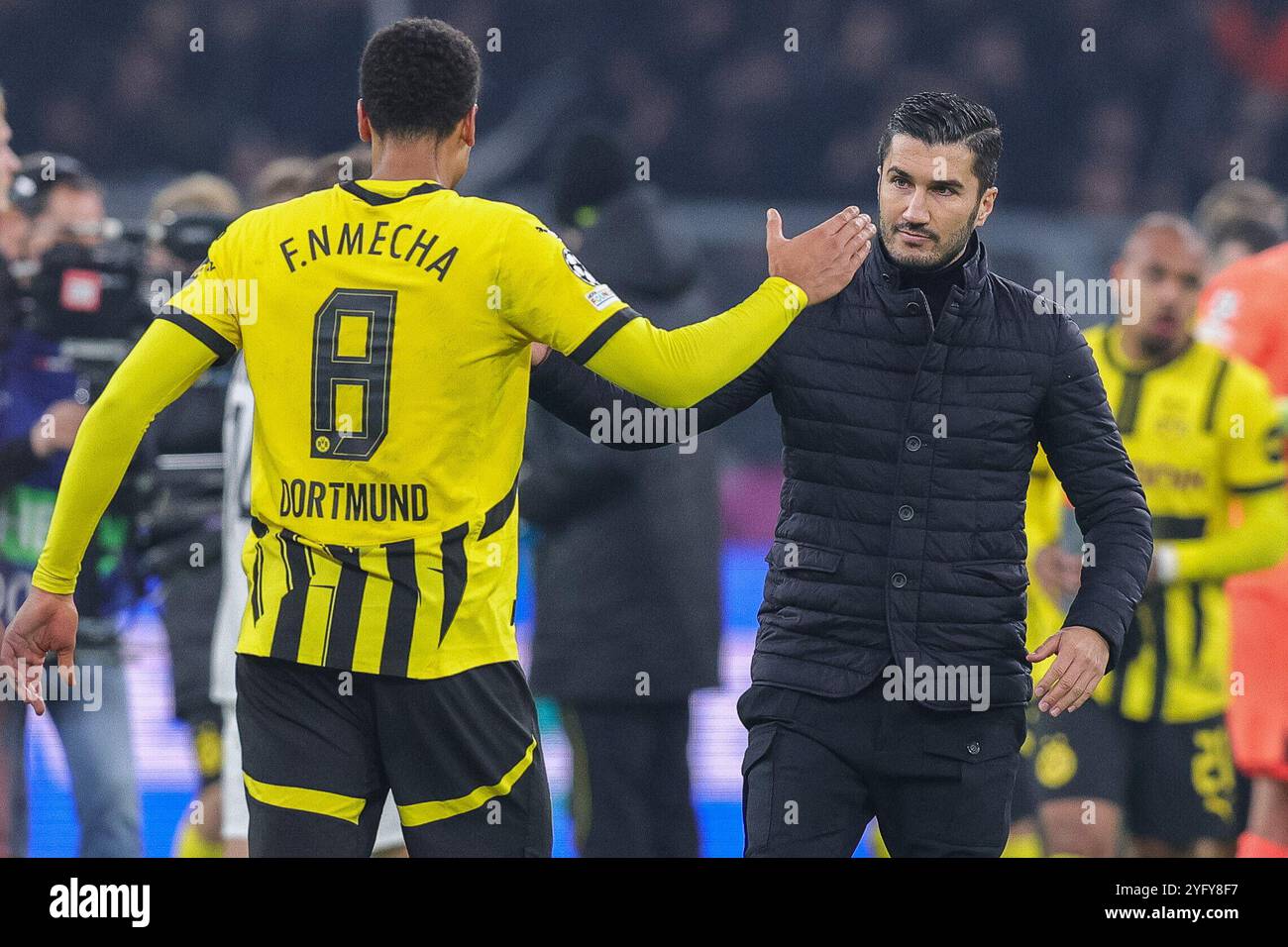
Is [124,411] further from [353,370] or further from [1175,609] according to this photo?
[1175,609]

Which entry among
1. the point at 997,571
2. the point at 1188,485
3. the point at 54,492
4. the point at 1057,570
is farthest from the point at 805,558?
the point at 54,492

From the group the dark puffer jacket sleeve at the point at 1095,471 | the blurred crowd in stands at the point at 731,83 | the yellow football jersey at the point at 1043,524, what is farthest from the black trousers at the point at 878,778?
the blurred crowd in stands at the point at 731,83

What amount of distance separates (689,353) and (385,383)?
0.49 m

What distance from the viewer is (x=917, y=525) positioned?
3236mm

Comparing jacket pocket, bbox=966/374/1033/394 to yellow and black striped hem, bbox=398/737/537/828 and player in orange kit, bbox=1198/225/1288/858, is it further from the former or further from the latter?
player in orange kit, bbox=1198/225/1288/858

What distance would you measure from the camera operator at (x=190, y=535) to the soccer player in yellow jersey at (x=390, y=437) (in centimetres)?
209

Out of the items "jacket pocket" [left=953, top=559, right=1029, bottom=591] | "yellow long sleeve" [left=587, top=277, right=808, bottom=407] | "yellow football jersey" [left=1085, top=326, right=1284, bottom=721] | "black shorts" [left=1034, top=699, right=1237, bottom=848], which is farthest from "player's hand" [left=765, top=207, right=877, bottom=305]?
"black shorts" [left=1034, top=699, right=1237, bottom=848]

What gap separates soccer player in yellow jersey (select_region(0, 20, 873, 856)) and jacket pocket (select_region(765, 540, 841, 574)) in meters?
0.39

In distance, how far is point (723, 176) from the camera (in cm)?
1455

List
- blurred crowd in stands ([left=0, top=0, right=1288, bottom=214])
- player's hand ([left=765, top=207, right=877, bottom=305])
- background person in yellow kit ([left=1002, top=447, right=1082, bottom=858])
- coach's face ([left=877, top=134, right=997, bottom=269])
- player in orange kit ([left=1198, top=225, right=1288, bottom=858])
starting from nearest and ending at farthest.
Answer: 1. player's hand ([left=765, top=207, right=877, bottom=305])
2. coach's face ([left=877, top=134, right=997, bottom=269])
3. background person in yellow kit ([left=1002, top=447, right=1082, bottom=858])
4. player in orange kit ([left=1198, top=225, right=1288, bottom=858])
5. blurred crowd in stands ([left=0, top=0, right=1288, bottom=214])

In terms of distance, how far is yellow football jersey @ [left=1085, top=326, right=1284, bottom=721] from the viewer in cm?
525

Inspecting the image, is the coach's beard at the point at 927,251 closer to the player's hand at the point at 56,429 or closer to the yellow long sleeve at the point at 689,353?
the yellow long sleeve at the point at 689,353

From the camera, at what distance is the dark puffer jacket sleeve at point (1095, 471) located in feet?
10.7
